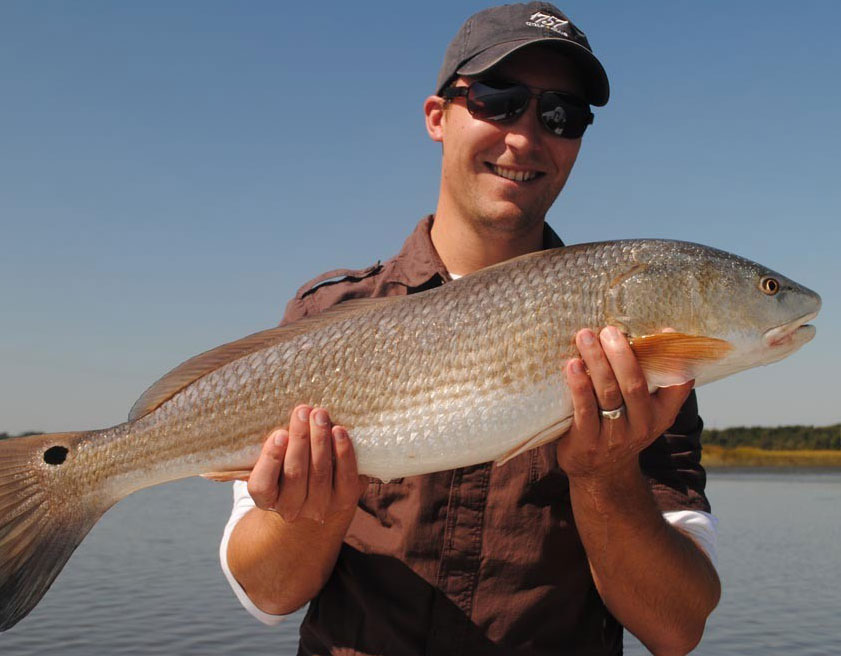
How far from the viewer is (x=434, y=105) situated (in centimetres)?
453

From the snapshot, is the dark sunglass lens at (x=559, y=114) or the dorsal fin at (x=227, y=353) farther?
Result: the dark sunglass lens at (x=559, y=114)

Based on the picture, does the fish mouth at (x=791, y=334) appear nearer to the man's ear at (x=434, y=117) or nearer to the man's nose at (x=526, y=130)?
the man's nose at (x=526, y=130)

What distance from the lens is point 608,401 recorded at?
3.19 m

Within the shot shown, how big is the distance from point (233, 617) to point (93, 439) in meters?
10.3

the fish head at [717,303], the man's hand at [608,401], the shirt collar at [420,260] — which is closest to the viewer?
the man's hand at [608,401]

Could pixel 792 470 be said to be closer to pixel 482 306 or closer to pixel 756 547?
pixel 756 547

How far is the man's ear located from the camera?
4.49m

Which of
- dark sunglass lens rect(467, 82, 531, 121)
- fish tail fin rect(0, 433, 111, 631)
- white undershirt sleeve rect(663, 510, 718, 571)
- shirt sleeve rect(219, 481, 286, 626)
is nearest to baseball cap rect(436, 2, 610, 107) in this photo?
dark sunglass lens rect(467, 82, 531, 121)

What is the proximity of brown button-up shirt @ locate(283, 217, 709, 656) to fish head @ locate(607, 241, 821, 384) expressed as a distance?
0.80 m

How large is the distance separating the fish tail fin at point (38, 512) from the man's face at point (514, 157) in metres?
2.24

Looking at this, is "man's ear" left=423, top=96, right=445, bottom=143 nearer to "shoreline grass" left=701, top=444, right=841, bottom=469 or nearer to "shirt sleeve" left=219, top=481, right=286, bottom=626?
"shirt sleeve" left=219, top=481, right=286, bottom=626

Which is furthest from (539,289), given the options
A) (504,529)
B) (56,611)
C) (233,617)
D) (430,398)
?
(56,611)

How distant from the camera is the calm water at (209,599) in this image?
37.8ft

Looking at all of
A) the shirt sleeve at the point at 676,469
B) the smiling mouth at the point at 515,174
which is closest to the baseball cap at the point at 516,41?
the smiling mouth at the point at 515,174
